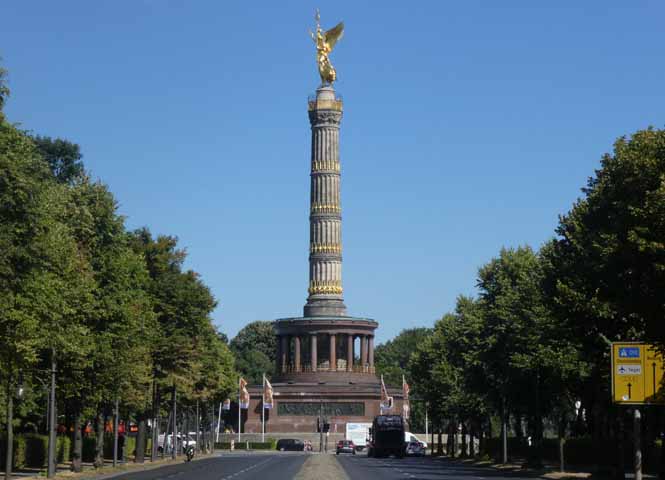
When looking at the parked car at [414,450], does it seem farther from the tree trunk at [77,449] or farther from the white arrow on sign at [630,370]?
the white arrow on sign at [630,370]

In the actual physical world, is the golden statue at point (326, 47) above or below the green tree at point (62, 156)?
above

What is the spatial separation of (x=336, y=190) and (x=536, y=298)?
8916 centimetres

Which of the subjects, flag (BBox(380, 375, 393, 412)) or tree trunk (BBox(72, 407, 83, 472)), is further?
flag (BBox(380, 375, 393, 412))

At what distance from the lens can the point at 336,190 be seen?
501 ft

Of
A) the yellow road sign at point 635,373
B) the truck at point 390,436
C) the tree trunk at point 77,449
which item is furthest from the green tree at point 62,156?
the yellow road sign at point 635,373

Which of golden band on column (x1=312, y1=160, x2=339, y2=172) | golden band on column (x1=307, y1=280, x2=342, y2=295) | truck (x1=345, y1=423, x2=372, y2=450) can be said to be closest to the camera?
truck (x1=345, y1=423, x2=372, y2=450)

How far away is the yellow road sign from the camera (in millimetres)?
42625

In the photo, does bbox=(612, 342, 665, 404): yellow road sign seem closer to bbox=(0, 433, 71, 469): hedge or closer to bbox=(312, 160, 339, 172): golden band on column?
bbox=(0, 433, 71, 469): hedge

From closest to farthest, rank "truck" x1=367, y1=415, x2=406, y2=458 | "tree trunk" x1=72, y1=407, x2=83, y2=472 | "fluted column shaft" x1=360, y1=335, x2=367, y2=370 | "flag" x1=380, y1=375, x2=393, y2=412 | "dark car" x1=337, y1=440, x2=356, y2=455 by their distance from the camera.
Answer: "tree trunk" x1=72, y1=407, x2=83, y2=472 → "truck" x1=367, y1=415, x2=406, y2=458 → "dark car" x1=337, y1=440, x2=356, y2=455 → "flag" x1=380, y1=375, x2=393, y2=412 → "fluted column shaft" x1=360, y1=335, x2=367, y2=370

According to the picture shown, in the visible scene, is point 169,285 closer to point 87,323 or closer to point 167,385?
point 167,385

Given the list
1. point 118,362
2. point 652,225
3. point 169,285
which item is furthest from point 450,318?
point 652,225

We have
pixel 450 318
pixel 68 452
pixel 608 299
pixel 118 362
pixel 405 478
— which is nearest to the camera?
pixel 608 299

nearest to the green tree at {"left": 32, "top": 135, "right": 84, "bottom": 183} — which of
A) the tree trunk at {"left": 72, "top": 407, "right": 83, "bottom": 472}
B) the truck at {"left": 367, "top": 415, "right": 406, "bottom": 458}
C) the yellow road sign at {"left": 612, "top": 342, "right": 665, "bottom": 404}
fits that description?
the truck at {"left": 367, "top": 415, "right": 406, "bottom": 458}

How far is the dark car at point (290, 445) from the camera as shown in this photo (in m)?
146
